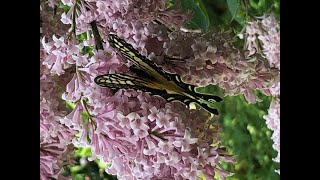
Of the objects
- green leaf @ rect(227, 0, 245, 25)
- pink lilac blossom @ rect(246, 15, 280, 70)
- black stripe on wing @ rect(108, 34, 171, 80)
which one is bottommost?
black stripe on wing @ rect(108, 34, 171, 80)

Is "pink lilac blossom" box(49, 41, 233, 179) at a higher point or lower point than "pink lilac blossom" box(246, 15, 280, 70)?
lower

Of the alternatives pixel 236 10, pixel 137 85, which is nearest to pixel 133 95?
pixel 137 85

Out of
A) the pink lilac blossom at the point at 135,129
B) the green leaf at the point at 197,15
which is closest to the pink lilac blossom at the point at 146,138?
the pink lilac blossom at the point at 135,129

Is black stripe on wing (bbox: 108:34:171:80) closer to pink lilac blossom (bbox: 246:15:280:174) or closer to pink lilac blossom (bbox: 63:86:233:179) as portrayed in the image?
pink lilac blossom (bbox: 63:86:233:179)

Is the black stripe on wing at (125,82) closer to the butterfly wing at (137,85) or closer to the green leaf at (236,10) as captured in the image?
the butterfly wing at (137,85)

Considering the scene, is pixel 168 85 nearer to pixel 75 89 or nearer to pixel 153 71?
pixel 153 71

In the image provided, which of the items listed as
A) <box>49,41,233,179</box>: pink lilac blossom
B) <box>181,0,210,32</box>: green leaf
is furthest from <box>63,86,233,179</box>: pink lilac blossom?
<box>181,0,210,32</box>: green leaf

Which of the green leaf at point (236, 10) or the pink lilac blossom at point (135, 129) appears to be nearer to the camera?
the pink lilac blossom at point (135, 129)
